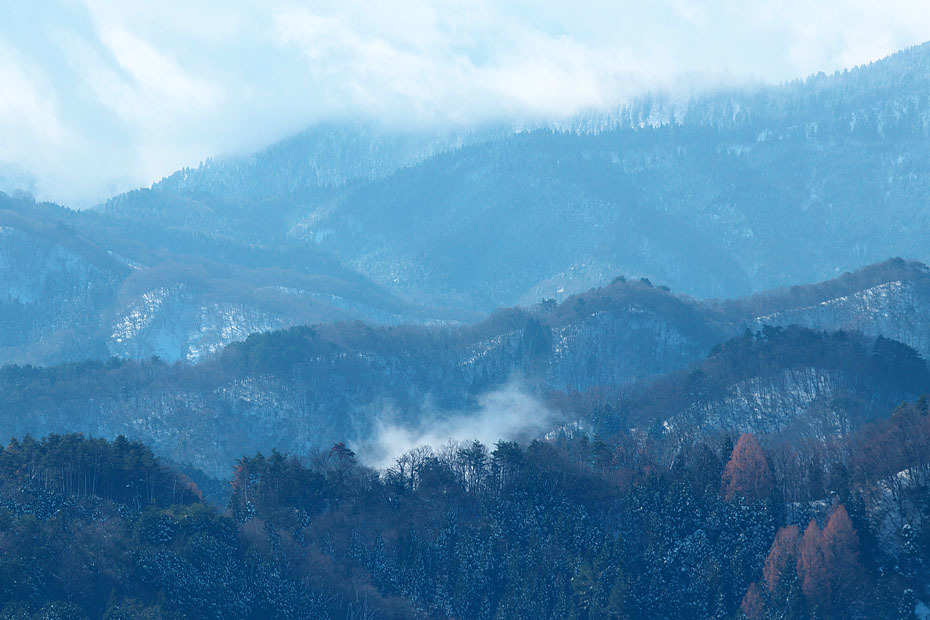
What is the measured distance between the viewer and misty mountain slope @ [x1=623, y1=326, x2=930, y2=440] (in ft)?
592

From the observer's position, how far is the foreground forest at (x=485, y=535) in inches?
4739

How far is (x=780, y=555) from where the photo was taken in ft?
408

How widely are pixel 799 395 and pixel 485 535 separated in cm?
6792

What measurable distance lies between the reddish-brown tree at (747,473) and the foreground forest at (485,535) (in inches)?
8.4

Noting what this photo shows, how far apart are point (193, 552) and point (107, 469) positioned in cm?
1844

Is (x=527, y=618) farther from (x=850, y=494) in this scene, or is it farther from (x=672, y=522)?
(x=850, y=494)

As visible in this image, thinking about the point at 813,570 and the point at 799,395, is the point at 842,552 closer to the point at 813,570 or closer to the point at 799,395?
the point at 813,570

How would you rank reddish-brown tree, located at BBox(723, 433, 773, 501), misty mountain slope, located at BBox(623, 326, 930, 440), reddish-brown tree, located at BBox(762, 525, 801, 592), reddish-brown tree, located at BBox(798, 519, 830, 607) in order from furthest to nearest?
misty mountain slope, located at BBox(623, 326, 930, 440), reddish-brown tree, located at BBox(723, 433, 773, 501), reddish-brown tree, located at BBox(762, 525, 801, 592), reddish-brown tree, located at BBox(798, 519, 830, 607)

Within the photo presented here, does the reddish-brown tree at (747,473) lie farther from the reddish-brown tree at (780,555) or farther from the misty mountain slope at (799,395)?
the misty mountain slope at (799,395)

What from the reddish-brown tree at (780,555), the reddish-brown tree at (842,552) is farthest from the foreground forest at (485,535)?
the reddish-brown tree at (780,555)

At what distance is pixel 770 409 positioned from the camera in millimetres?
187125

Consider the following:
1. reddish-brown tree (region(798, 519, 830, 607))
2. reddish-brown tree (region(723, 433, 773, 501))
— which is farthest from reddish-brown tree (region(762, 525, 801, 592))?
reddish-brown tree (region(723, 433, 773, 501))

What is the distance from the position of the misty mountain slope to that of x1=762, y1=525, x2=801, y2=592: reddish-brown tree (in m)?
46.8

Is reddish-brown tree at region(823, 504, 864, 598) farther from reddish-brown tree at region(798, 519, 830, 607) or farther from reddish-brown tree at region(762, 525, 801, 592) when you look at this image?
reddish-brown tree at region(762, 525, 801, 592)
